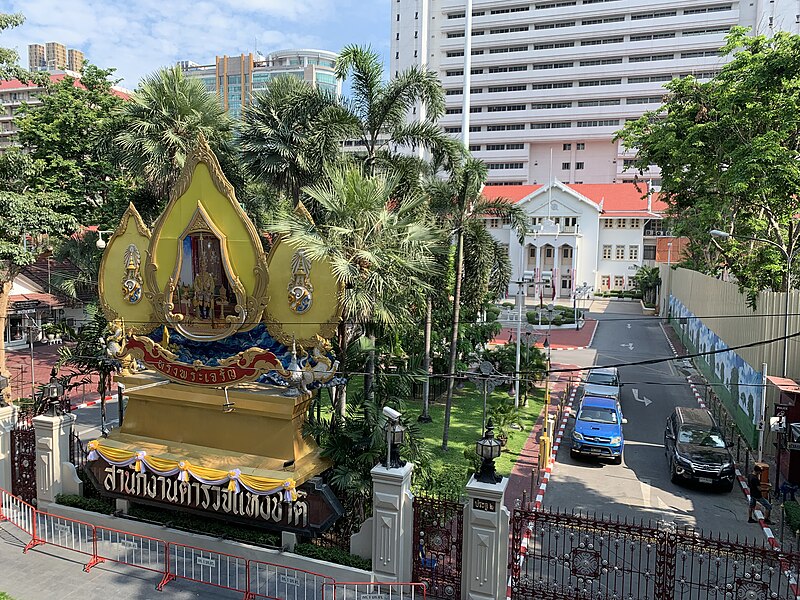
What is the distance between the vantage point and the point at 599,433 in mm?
18938

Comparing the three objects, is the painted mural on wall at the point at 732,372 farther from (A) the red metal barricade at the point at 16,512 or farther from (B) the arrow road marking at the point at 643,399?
(A) the red metal barricade at the point at 16,512

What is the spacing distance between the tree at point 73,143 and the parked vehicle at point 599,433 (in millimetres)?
21245

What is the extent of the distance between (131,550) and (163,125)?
13.1 metres

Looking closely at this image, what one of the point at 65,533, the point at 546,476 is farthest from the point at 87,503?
the point at 546,476

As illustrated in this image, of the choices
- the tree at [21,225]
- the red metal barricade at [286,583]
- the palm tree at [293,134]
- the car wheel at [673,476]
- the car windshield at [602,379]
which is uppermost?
the palm tree at [293,134]

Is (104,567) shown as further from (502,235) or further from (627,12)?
(627,12)

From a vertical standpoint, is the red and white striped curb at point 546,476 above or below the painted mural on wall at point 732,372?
below

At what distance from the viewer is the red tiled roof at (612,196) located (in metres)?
70.1

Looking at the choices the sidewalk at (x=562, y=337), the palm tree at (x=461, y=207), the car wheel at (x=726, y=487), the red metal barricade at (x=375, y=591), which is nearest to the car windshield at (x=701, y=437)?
the car wheel at (x=726, y=487)

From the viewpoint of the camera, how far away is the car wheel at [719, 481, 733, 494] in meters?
16.6

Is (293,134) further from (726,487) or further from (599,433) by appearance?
(726,487)

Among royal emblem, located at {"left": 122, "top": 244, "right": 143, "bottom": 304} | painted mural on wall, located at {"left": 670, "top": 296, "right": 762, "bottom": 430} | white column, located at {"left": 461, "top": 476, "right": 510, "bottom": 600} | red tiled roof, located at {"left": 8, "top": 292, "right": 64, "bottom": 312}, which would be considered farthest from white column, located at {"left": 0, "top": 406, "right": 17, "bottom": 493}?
red tiled roof, located at {"left": 8, "top": 292, "right": 64, "bottom": 312}

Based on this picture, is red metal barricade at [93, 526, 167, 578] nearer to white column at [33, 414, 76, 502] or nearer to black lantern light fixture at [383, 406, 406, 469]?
white column at [33, 414, 76, 502]

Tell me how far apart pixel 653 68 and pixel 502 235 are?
119 feet
